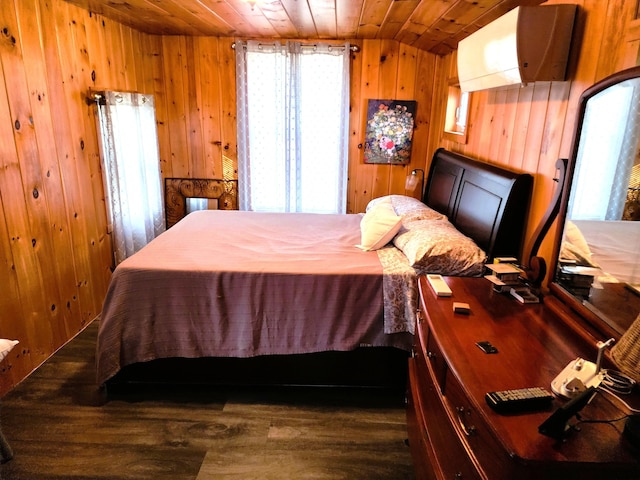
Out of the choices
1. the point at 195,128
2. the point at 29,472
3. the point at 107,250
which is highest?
the point at 195,128

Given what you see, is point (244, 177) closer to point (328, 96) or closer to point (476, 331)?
point (328, 96)

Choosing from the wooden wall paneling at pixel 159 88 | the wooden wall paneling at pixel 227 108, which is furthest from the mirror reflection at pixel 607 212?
the wooden wall paneling at pixel 159 88

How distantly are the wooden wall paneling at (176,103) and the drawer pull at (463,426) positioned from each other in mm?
3708

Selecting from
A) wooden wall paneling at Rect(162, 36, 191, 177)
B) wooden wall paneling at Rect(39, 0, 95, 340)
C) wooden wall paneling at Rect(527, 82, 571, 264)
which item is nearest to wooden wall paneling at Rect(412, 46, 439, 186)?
wooden wall paneling at Rect(527, 82, 571, 264)

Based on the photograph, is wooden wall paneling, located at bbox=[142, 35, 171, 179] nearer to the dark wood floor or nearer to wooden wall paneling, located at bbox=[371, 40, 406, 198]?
wooden wall paneling, located at bbox=[371, 40, 406, 198]

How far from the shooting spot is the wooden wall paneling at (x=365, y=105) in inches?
155

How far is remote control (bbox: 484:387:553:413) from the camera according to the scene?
0.97 meters

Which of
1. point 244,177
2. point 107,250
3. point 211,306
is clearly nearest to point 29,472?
point 211,306

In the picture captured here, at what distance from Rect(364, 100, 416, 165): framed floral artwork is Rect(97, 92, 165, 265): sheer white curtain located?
193cm

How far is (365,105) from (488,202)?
2.07m

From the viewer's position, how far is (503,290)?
1.73 meters

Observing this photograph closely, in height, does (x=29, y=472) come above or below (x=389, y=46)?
below

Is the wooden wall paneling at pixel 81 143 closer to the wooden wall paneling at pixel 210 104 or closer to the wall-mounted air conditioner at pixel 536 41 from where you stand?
the wooden wall paneling at pixel 210 104

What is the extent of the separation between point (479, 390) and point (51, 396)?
233 centimetres
